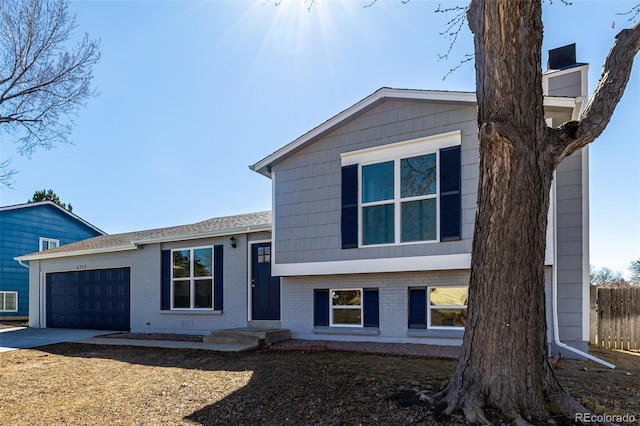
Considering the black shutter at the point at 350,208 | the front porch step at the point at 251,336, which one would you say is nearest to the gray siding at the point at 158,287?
the front porch step at the point at 251,336

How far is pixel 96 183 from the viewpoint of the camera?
71.4 ft

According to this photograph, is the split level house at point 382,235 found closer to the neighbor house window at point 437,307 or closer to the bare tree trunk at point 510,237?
the neighbor house window at point 437,307

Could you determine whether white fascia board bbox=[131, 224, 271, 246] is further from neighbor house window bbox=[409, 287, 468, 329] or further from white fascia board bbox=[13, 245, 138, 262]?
neighbor house window bbox=[409, 287, 468, 329]

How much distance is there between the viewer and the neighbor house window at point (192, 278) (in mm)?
12016

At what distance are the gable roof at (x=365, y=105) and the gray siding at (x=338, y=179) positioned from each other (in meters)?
0.14

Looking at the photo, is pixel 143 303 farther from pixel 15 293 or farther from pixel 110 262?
pixel 15 293

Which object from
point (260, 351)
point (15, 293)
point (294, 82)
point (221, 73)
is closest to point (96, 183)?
point (15, 293)

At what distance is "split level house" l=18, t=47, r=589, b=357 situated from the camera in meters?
8.01

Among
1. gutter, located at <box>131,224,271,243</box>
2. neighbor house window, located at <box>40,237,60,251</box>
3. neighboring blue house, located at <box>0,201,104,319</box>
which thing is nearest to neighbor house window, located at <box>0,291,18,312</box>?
neighboring blue house, located at <box>0,201,104,319</box>

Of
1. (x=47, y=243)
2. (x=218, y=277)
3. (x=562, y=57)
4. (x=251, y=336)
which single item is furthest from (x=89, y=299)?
(x=562, y=57)

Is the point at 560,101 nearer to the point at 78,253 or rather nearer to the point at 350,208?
the point at 350,208

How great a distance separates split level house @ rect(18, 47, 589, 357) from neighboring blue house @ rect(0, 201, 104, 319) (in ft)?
41.1

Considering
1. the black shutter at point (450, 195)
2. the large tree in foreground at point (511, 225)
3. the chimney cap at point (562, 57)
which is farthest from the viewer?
the chimney cap at point (562, 57)

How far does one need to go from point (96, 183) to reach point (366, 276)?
17504 millimetres
